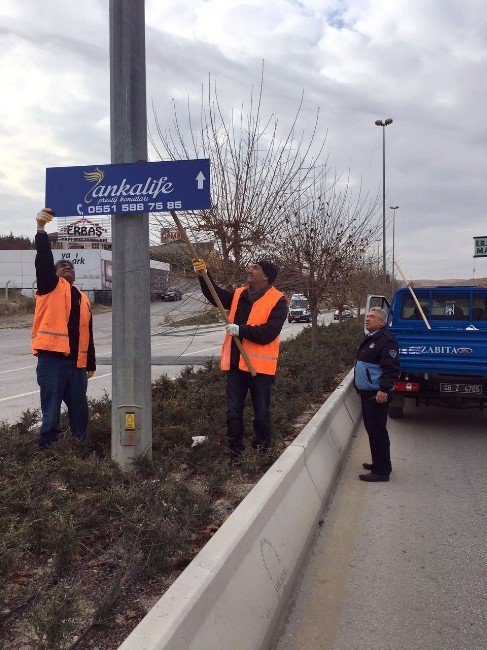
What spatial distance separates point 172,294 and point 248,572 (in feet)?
21.6

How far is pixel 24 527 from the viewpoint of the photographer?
140 inches

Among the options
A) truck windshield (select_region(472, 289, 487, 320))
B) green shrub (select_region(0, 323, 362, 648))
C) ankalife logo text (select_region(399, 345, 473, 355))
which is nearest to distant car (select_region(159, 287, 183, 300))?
green shrub (select_region(0, 323, 362, 648))

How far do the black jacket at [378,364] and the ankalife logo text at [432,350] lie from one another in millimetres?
2422

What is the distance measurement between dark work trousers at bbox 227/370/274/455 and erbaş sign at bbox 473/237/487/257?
2222cm

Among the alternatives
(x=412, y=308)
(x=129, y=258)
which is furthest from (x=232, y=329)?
(x=412, y=308)

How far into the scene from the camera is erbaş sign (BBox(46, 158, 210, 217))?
4.73m

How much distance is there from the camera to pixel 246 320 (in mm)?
5711

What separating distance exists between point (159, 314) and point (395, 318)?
12.8ft

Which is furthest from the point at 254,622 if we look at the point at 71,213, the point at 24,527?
the point at 71,213

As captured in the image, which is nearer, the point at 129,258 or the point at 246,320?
the point at 129,258

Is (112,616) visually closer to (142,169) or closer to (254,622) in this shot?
(254,622)

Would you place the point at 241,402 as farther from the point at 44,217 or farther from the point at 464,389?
the point at 464,389

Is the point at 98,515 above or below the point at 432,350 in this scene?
below

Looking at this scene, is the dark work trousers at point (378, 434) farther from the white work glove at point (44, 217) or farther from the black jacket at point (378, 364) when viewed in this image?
the white work glove at point (44, 217)
